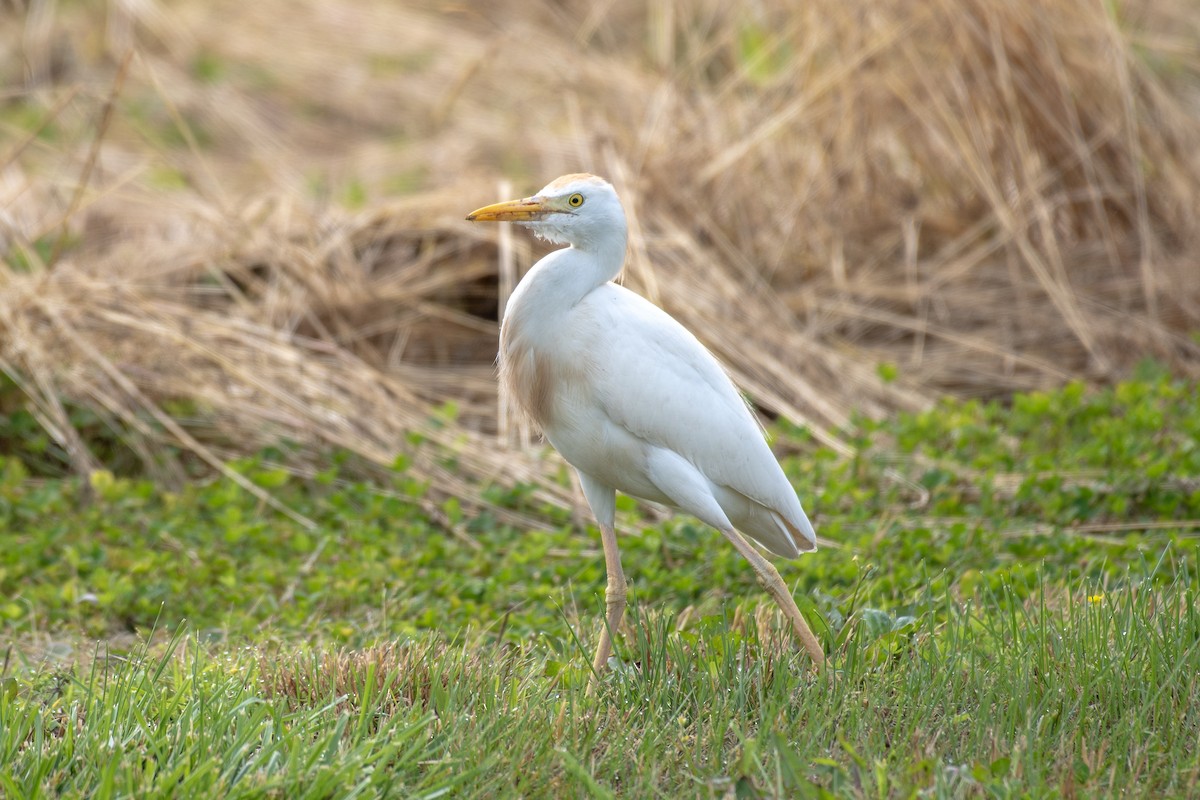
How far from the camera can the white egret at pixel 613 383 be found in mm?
3387

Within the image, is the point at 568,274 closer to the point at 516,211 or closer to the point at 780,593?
the point at 516,211

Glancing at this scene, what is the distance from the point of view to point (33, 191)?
757 centimetres

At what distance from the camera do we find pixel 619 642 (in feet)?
10.7

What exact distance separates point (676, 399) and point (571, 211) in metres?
0.56

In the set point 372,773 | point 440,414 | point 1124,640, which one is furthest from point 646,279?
point 372,773

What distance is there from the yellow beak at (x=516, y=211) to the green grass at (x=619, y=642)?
1.03 meters

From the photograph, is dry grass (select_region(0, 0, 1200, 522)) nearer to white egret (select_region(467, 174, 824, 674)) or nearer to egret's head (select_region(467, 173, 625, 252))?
white egret (select_region(467, 174, 824, 674))

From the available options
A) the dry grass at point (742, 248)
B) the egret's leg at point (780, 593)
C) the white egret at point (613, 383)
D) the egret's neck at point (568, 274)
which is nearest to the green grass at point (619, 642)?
the egret's leg at point (780, 593)

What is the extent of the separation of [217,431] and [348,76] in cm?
697

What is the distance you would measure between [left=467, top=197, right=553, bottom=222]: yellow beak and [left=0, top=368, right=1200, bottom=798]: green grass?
103 centimetres

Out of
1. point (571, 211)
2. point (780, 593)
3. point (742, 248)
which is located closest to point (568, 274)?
point (571, 211)

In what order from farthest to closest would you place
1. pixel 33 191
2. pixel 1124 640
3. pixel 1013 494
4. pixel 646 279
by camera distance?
pixel 33 191 < pixel 646 279 < pixel 1013 494 < pixel 1124 640

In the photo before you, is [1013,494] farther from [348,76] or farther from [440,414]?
[348,76]

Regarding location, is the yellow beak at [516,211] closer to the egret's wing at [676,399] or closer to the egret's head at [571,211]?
the egret's head at [571,211]
